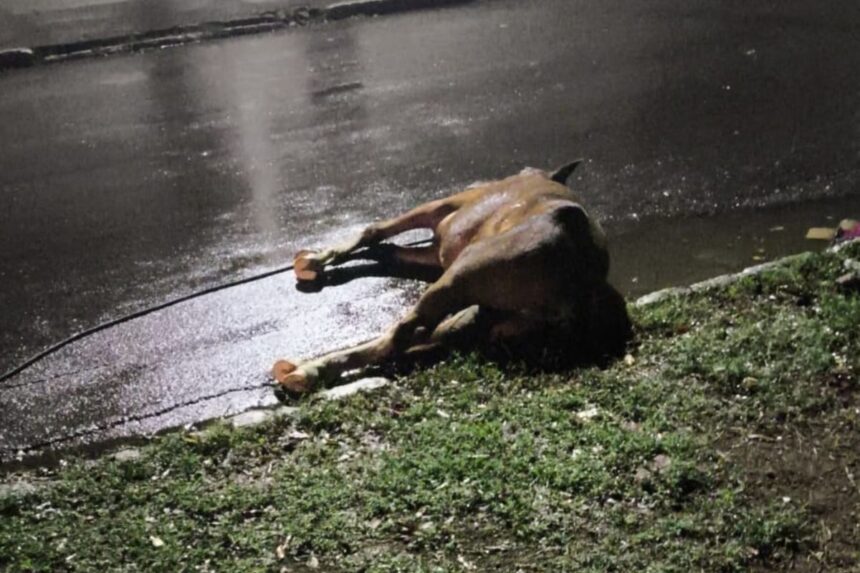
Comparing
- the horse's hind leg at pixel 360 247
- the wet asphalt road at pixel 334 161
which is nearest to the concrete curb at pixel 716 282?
the wet asphalt road at pixel 334 161

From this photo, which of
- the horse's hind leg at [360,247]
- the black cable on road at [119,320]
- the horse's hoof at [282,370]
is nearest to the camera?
the horse's hoof at [282,370]

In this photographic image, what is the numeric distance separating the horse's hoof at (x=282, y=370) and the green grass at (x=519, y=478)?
24 centimetres

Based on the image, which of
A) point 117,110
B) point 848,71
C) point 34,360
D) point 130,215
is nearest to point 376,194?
point 130,215

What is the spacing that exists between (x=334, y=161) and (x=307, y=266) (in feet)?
8.19

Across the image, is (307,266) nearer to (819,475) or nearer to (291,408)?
(291,408)

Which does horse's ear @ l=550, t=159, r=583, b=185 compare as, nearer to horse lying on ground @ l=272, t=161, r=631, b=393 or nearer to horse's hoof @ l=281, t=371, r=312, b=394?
horse lying on ground @ l=272, t=161, r=631, b=393

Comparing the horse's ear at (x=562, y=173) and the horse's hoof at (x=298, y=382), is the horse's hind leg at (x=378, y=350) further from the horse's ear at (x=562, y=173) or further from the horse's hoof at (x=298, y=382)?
the horse's ear at (x=562, y=173)

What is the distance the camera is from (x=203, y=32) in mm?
14844

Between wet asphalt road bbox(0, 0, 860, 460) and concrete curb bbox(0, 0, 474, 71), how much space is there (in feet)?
1.25

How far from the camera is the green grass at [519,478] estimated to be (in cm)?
459

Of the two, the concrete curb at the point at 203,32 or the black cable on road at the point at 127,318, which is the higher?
the concrete curb at the point at 203,32

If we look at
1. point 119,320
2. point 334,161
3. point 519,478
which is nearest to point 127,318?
point 119,320

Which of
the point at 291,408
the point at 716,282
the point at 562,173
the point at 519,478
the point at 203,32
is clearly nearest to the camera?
the point at 519,478

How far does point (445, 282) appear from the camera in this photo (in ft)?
20.3
